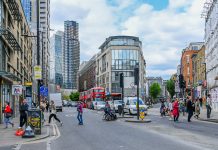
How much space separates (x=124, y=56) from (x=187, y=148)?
9648 centimetres

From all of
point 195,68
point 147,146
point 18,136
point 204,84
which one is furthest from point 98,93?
point 147,146

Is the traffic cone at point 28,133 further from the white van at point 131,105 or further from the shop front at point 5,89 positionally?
the white van at point 131,105

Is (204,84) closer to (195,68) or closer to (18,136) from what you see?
(195,68)

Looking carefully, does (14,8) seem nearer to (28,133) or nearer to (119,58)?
(28,133)

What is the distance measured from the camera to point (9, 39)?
3080 centimetres

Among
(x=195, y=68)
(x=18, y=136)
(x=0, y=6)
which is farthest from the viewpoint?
(x=195, y=68)

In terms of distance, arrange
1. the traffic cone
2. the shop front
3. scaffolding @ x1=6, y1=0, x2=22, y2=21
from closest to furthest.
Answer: the traffic cone < the shop front < scaffolding @ x1=6, y1=0, x2=22, y2=21

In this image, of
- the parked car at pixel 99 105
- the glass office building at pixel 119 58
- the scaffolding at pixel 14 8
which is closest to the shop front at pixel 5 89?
the scaffolding at pixel 14 8

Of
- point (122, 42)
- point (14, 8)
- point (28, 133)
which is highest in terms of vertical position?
point (122, 42)

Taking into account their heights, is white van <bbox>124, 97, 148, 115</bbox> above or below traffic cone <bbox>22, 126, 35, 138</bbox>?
above

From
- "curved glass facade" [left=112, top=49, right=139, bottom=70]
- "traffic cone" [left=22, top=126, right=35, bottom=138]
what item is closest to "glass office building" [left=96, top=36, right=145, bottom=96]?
"curved glass facade" [left=112, top=49, right=139, bottom=70]

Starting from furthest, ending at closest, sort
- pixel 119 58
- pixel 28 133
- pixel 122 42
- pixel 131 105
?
pixel 122 42, pixel 119 58, pixel 131 105, pixel 28 133

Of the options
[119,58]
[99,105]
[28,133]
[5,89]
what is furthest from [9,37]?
[119,58]

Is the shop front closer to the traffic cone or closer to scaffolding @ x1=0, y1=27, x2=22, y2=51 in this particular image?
scaffolding @ x1=0, y1=27, x2=22, y2=51
